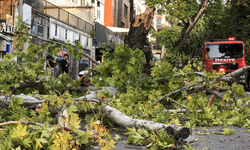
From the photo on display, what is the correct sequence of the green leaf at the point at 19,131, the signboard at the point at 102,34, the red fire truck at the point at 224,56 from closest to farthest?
the green leaf at the point at 19,131 < the red fire truck at the point at 224,56 < the signboard at the point at 102,34

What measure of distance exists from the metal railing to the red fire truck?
38.7 feet

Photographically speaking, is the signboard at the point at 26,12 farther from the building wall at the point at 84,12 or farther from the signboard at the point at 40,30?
the building wall at the point at 84,12

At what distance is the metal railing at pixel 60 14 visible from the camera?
747 inches

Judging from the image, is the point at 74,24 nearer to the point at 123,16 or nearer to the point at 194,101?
the point at 123,16

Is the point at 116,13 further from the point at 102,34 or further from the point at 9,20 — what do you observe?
the point at 9,20

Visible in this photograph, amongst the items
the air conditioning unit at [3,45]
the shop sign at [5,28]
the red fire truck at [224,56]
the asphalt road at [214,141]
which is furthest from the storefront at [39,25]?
the asphalt road at [214,141]

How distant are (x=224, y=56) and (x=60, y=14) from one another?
535 inches

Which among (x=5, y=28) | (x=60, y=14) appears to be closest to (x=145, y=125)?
(x=5, y=28)

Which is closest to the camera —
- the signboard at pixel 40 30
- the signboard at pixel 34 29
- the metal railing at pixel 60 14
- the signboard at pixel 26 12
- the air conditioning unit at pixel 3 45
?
the air conditioning unit at pixel 3 45

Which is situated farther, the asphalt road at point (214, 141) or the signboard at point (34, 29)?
the signboard at point (34, 29)

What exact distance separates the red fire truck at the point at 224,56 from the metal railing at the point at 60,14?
464 inches

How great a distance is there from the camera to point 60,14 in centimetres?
2184

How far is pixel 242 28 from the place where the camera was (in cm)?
1975

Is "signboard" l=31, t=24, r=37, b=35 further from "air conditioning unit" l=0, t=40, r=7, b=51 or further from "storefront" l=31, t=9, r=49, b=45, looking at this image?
"air conditioning unit" l=0, t=40, r=7, b=51
